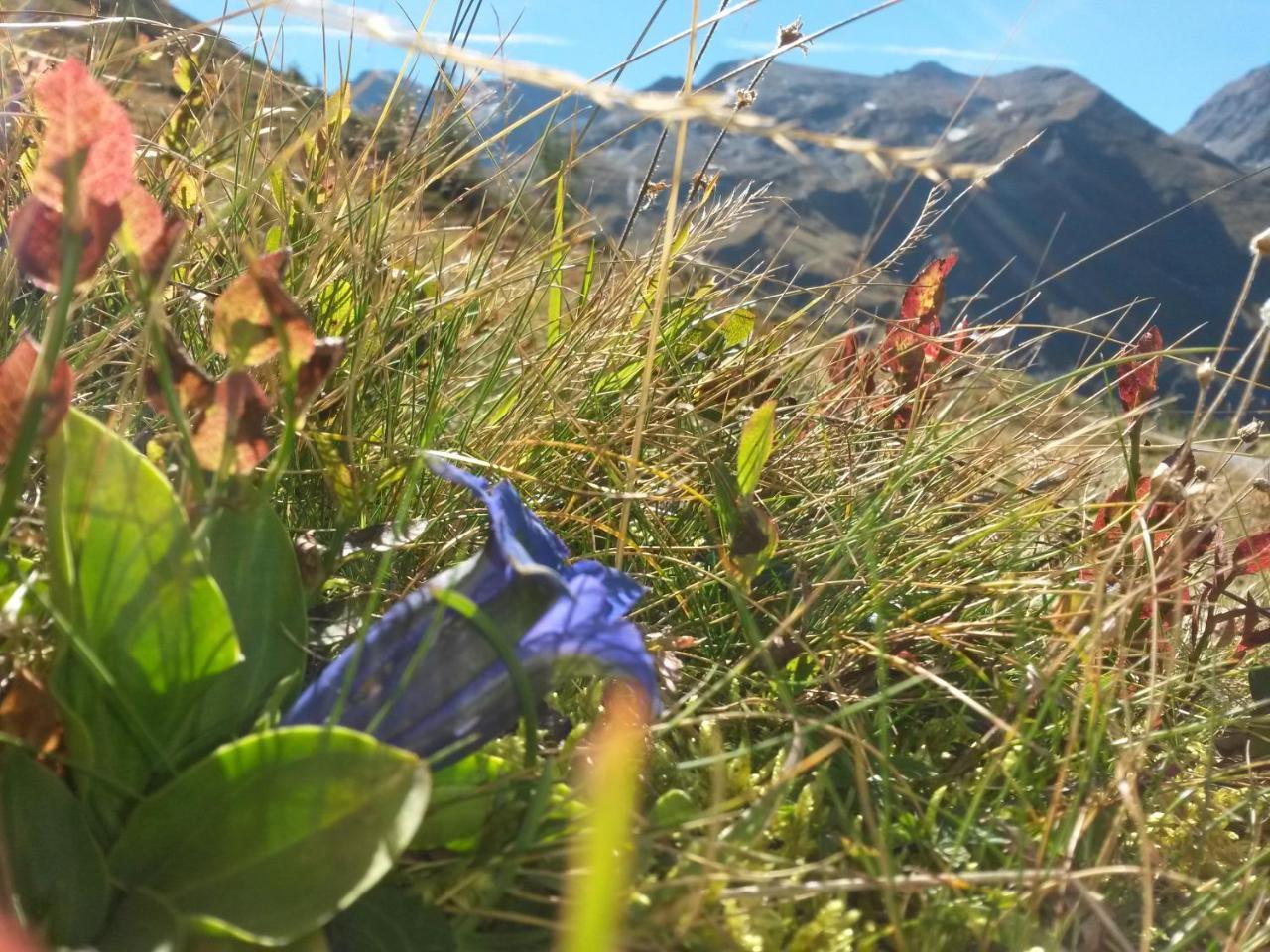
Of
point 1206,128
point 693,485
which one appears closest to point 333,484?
point 693,485

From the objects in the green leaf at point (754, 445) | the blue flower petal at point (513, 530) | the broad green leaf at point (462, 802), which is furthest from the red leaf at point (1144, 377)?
the broad green leaf at point (462, 802)

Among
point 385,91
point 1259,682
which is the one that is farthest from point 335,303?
point 1259,682

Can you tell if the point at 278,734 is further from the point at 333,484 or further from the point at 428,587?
the point at 333,484

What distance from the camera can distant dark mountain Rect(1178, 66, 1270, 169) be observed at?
166875 mm

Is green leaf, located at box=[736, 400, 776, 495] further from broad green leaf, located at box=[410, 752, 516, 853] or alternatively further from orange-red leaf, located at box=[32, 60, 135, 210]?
orange-red leaf, located at box=[32, 60, 135, 210]

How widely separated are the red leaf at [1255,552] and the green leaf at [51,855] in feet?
3.77

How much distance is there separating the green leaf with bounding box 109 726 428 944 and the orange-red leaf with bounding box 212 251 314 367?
24 centimetres

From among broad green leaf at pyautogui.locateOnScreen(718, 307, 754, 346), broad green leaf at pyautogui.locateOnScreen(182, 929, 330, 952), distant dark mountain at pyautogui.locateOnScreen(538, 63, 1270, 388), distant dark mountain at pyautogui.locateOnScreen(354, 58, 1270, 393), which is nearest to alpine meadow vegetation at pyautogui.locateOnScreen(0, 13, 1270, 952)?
broad green leaf at pyautogui.locateOnScreen(182, 929, 330, 952)

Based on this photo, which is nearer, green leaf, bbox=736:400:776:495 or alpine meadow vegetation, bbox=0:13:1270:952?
alpine meadow vegetation, bbox=0:13:1270:952

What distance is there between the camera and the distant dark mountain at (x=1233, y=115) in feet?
547

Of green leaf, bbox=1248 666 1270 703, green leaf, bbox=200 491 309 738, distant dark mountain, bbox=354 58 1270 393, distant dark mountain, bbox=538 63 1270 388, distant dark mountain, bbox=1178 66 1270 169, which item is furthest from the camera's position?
distant dark mountain, bbox=1178 66 1270 169

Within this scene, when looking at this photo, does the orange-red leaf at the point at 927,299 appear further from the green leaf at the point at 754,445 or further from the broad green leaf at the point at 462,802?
the broad green leaf at the point at 462,802

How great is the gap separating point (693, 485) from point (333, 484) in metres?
0.49

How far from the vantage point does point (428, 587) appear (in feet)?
2.34
